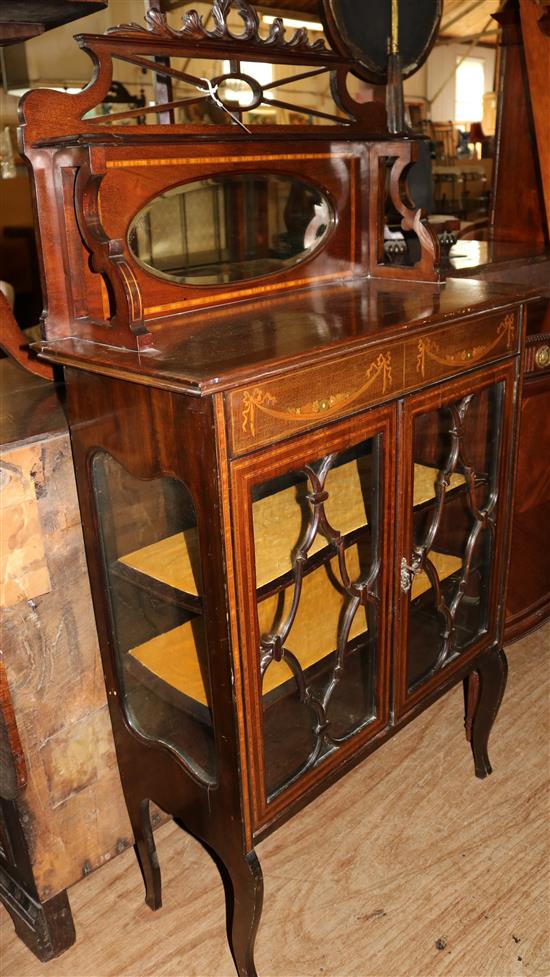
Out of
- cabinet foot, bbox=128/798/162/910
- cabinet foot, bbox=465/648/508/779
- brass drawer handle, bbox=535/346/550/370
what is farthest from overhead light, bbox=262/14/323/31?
cabinet foot, bbox=128/798/162/910

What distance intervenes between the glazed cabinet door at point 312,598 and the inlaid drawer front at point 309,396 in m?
0.03

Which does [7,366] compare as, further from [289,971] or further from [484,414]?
[289,971]

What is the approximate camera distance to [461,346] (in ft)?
4.61

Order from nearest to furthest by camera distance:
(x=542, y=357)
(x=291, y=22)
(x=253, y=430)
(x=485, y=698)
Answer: (x=253, y=430)
(x=485, y=698)
(x=542, y=357)
(x=291, y=22)

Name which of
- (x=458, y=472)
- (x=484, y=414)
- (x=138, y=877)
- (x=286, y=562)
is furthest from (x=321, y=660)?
(x=138, y=877)

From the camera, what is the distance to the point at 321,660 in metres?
1.34

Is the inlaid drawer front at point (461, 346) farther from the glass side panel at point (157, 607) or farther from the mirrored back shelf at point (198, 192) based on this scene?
the glass side panel at point (157, 607)

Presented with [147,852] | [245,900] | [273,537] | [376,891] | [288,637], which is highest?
[273,537]

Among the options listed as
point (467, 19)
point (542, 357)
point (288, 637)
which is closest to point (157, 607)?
point (288, 637)

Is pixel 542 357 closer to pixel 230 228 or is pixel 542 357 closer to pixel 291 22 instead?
pixel 230 228

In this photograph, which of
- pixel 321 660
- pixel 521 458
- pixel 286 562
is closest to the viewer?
pixel 286 562

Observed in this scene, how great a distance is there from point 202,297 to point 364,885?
3.89 ft

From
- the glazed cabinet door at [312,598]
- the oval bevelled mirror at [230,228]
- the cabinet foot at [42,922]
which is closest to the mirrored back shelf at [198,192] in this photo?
the oval bevelled mirror at [230,228]

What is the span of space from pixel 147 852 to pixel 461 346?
1.12 meters
